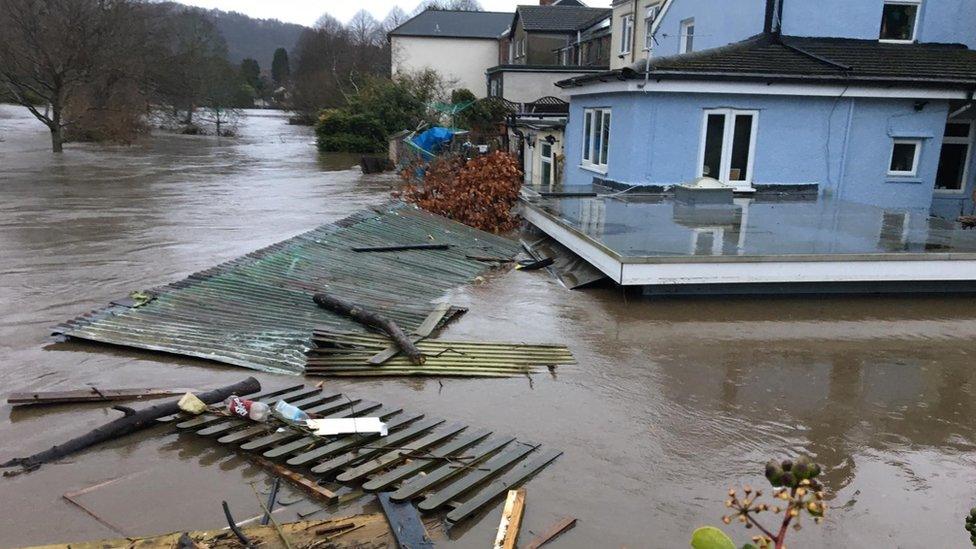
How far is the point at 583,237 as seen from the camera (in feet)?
35.3

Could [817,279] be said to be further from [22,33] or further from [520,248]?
[22,33]

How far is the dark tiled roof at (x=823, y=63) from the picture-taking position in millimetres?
14375

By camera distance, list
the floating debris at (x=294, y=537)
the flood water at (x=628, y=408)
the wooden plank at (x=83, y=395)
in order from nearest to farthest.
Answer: the floating debris at (x=294, y=537) < the flood water at (x=628, y=408) < the wooden plank at (x=83, y=395)

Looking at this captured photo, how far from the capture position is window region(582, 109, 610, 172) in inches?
650

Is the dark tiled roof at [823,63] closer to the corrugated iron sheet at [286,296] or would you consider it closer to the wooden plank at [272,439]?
the corrugated iron sheet at [286,296]

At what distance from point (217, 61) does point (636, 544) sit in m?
66.3

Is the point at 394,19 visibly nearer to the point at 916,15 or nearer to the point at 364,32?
the point at 364,32

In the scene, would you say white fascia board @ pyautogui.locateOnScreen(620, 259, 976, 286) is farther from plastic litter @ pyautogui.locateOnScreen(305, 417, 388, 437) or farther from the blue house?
the blue house

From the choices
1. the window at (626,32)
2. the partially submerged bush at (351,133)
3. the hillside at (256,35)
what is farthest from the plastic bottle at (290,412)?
the hillside at (256,35)

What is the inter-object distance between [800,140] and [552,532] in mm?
13455

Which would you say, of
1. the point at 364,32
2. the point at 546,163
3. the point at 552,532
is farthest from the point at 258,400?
the point at 364,32

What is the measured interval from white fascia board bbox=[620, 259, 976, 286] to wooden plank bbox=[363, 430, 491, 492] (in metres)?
4.28

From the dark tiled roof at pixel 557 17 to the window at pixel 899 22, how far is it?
22.5 meters

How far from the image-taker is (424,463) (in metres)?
5.17
